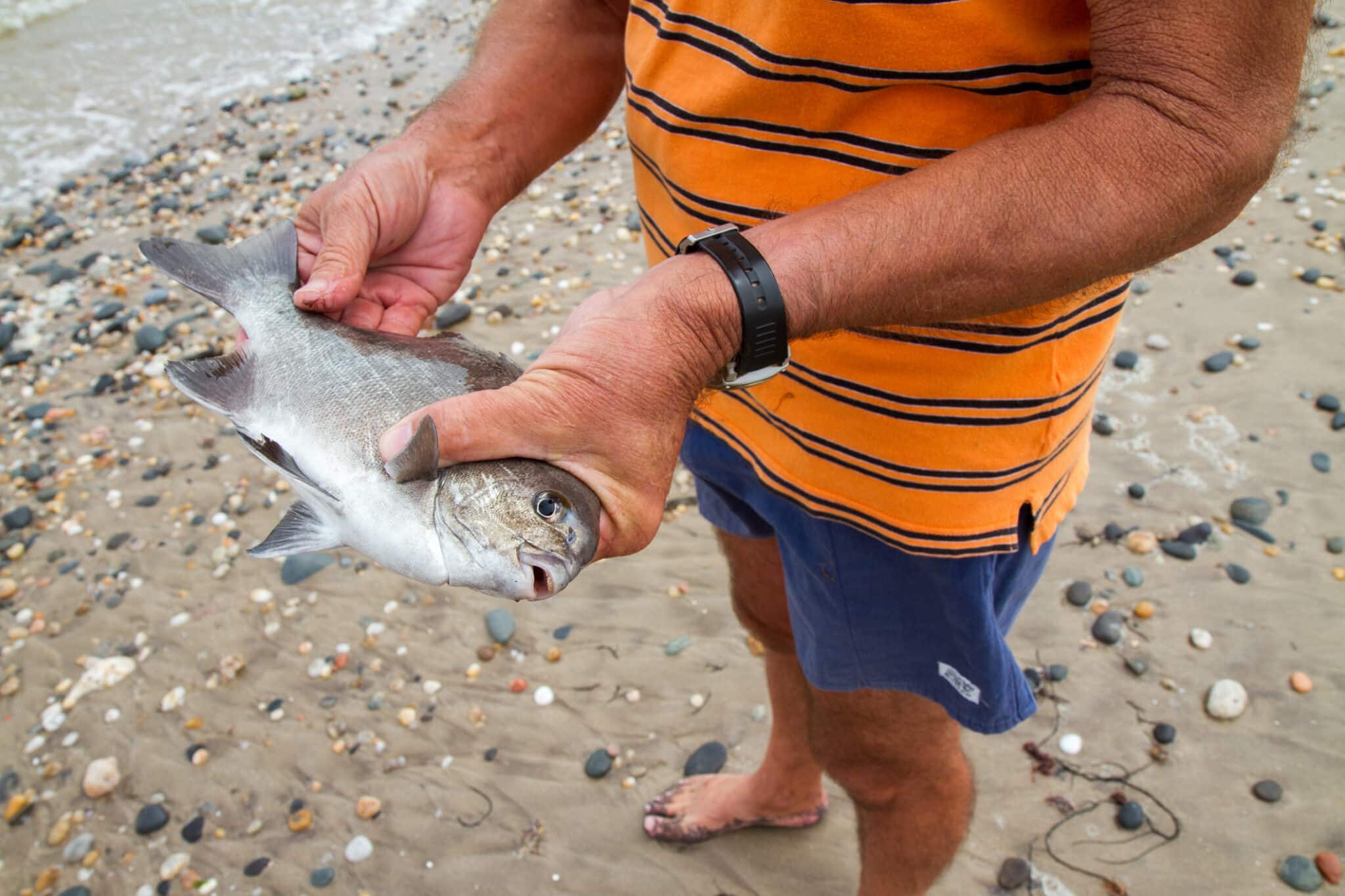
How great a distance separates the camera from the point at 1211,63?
1.31 meters

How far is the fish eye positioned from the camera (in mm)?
1747

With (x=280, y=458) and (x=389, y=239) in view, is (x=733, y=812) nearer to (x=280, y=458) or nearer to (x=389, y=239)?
(x=280, y=458)

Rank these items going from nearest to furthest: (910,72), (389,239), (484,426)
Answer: (910,72) < (484,426) < (389,239)

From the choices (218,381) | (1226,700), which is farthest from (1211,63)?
(1226,700)

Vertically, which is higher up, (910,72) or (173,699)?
(910,72)

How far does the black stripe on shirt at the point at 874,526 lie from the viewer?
1.94 meters

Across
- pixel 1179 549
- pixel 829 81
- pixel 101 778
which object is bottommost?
pixel 101 778

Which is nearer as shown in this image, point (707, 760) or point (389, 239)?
point (389, 239)

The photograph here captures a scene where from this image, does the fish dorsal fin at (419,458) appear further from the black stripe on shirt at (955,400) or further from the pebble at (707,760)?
the pebble at (707,760)

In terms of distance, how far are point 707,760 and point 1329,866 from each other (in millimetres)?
2341

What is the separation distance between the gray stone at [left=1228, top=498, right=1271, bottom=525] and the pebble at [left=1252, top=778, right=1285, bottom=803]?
151 centimetres

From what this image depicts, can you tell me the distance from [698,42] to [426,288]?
1.25 meters

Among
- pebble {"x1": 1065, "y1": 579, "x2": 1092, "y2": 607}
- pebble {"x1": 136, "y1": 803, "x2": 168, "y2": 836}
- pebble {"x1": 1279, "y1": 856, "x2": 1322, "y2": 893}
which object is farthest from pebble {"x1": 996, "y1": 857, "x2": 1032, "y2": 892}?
pebble {"x1": 136, "y1": 803, "x2": 168, "y2": 836}

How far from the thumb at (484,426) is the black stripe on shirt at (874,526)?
714 millimetres
